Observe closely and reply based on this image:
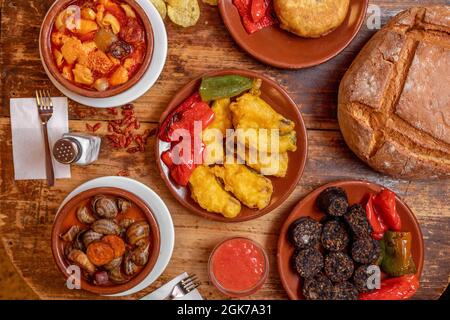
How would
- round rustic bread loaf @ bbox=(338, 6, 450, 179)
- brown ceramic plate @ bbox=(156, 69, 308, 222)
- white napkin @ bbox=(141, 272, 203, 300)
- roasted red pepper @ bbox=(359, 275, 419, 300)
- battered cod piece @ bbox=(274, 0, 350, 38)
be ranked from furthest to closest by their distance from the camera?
white napkin @ bbox=(141, 272, 203, 300)
roasted red pepper @ bbox=(359, 275, 419, 300)
brown ceramic plate @ bbox=(156, 69, 308, 222)
battered cod piece @ bbox=(274, 0, 350, 38)
round rustic bread loaf @ bbox=(338, 6, 450, 179)

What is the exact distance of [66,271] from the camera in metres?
3.10

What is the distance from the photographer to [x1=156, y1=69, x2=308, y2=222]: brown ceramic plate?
3.15 m

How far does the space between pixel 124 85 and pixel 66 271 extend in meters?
1.23

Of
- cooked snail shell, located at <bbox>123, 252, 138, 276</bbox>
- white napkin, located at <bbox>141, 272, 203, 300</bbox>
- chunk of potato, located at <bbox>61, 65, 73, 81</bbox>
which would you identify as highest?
chunk of potato, located at <bbox>61, 65, 73, 81</bbox>

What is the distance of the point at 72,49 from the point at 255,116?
1.19 metres

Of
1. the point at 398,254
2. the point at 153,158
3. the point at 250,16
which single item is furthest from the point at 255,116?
the point at 398,254

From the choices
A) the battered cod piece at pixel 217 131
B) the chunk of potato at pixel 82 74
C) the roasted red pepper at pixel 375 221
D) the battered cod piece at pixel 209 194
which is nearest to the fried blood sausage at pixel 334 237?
the roasted red pepper at pixel 375 221

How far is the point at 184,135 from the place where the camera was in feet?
10.2

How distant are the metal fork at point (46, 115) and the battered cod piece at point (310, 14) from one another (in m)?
1.63

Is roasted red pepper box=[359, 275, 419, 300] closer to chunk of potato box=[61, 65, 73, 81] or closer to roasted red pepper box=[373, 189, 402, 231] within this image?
roasted red pepper box=[373, 189, 402, 231]

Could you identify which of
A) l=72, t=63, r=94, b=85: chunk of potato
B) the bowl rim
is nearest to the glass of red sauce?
the bowl rim

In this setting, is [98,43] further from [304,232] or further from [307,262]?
[307,262]

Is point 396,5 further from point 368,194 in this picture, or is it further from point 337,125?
point 368,194

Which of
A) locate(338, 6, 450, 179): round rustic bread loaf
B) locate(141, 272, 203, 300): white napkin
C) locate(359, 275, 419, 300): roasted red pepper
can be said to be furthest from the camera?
locate(141, 272, 203, 300): white napkin
